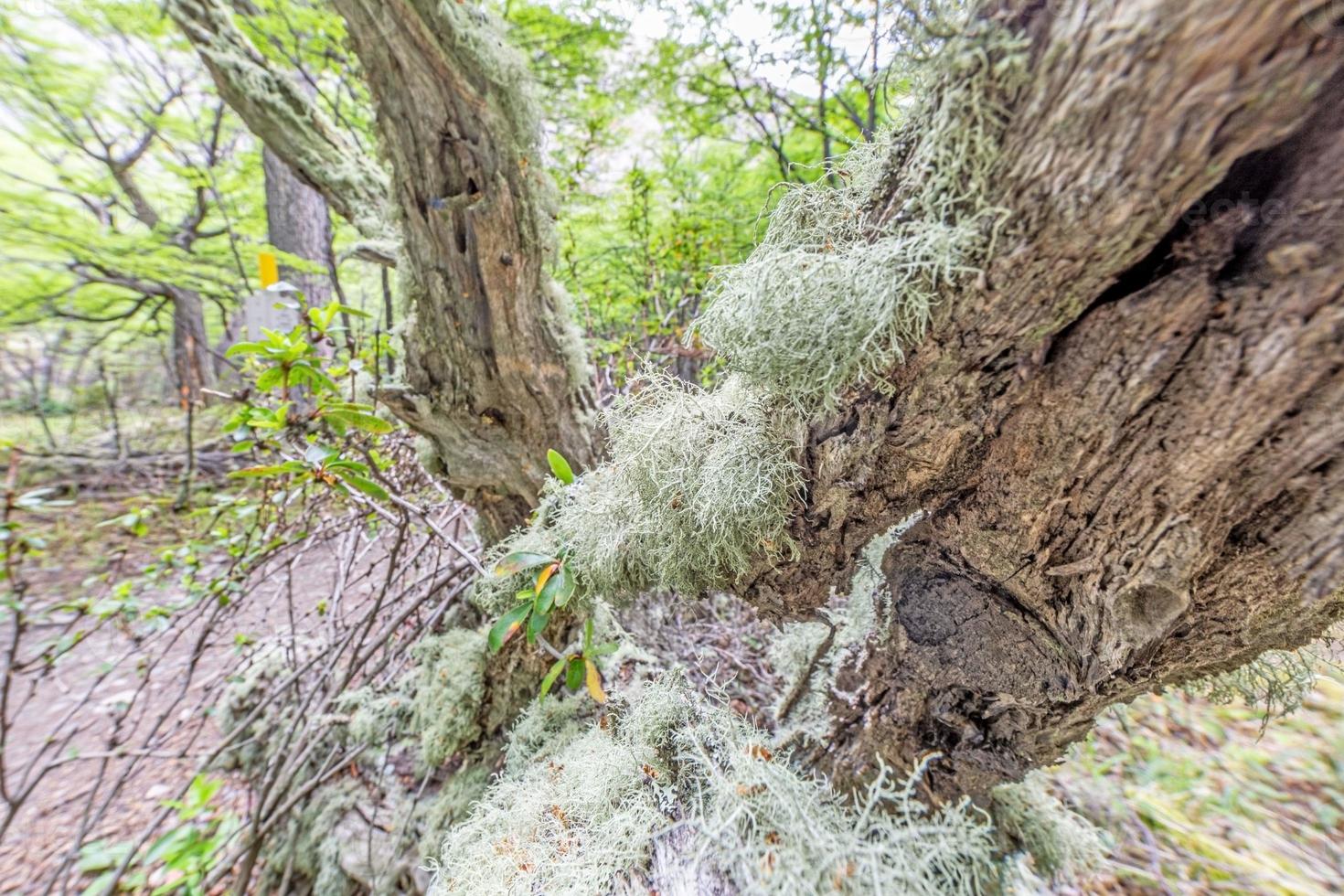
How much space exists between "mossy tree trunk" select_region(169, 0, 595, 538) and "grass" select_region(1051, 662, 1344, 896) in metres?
1.97

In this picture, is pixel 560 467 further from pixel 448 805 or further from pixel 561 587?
pixel 448 805

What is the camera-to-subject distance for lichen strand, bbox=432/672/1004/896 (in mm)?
741

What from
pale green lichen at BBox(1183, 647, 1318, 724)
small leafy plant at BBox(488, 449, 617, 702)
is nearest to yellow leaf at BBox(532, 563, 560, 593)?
small leafy plant at BBox(488, 449, 617, 702)

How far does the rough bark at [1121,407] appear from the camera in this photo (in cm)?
42

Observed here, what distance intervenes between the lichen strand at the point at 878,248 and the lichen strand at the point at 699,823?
24.8 inches

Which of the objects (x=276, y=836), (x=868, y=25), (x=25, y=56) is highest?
(x=25, y=56)

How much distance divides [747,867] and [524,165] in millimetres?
1463

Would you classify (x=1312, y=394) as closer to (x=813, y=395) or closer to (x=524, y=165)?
(x=813, y=395)

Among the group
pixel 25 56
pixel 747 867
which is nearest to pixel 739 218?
pixel 747 867

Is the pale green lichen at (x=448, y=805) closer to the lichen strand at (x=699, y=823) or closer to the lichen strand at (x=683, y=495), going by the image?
the lichen strand at (x=699, y=823)

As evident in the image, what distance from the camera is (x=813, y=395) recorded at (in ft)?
2.45

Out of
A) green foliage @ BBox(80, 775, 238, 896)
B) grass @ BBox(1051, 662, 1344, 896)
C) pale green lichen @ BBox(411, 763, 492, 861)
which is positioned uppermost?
pale green lichen @ BBox(411, 763, 492, 861)

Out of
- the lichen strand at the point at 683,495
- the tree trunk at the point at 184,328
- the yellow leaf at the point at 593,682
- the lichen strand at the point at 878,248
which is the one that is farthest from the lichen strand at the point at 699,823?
the tree trunk at the point at 184,328

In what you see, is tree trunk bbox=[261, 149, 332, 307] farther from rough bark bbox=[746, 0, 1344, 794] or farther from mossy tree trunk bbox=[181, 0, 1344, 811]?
rough bark bbox=[746, 0, 1344, 794]
